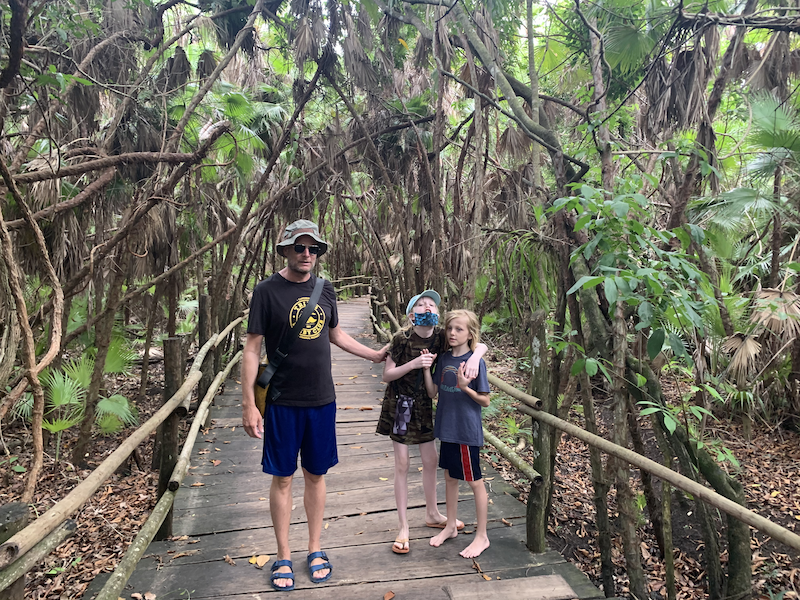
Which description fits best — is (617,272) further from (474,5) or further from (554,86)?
(554,86)

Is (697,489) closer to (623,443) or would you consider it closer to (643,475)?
(623,443)

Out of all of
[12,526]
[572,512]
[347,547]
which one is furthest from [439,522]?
[572,512]

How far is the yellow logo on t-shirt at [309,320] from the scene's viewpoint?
267 cm

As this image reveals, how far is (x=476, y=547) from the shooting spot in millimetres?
3037

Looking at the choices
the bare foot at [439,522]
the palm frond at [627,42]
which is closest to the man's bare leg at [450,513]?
the bare foot at [439,522]

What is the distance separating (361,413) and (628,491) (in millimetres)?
3592

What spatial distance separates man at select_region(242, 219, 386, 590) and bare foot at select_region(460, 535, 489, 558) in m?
0.87

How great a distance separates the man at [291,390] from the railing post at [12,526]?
40.5 inches

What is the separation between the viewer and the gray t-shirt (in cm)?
293

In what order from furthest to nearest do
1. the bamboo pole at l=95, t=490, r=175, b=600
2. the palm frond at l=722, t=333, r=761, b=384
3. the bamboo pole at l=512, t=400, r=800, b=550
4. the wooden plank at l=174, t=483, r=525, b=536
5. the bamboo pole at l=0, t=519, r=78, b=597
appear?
the palm frond at l=722, t=333, r=761, b=384
the wooden plank at l=174, t=483, r=525, b=536
the bamboo pole at l=95, t=490, r=175, b=600
the bamboo pole at l=512, t=400, r=800, b=550
the bamboo pole at l=0, t=519, r=78, b=597

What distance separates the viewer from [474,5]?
5.16 metres

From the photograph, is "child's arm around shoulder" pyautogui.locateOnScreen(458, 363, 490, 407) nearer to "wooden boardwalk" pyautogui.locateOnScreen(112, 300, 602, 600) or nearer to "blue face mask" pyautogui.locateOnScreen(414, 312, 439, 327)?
"blue face mask" pyautogui.locateOnScreen(414, 312, 439, 327)

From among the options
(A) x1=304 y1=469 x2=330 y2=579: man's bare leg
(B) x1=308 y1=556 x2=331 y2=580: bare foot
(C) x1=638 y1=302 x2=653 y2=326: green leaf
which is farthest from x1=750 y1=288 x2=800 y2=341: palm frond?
(B) x1=308 y1=556 x2=331 y2=580: bare foot

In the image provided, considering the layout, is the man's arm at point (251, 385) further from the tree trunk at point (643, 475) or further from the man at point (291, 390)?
the tree trunk at point (643, 475)
